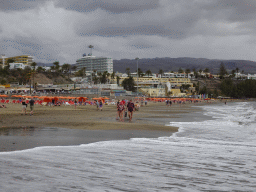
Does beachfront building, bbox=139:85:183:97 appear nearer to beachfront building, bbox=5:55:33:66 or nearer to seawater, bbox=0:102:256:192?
beachfront building, bbox=5:55:33:66

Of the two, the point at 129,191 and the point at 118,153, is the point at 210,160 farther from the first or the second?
the point at 129,191

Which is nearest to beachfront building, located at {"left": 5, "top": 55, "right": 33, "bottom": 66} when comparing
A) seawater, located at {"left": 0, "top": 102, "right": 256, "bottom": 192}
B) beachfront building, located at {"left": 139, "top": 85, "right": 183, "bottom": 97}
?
beachfront building, located at {"left": 139, "top": 85, "right": 183, "bottom": 97}

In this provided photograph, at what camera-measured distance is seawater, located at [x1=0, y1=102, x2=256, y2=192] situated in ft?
15.9

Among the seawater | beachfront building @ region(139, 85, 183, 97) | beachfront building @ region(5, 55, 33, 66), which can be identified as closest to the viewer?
the seawater

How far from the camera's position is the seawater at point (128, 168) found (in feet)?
15.9

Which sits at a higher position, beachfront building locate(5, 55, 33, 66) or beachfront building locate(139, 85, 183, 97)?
beachfront building locate(5, 55, 33, 66)

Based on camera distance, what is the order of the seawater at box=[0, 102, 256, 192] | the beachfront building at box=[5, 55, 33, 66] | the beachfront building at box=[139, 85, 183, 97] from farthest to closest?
the beachfront building at box=[5, 55, 33, 66]
the beachfront building at box=[139, 85, 183, 97]
the seawater at box=[0, 102, 256, 192]

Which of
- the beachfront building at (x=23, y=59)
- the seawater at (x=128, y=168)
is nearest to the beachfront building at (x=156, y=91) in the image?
the beachfront building at (x=23, y=59)

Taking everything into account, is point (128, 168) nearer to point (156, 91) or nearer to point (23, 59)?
point (156, 91)

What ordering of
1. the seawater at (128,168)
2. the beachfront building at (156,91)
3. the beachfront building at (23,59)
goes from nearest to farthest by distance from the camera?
the seawater at (128,168) → the beachfront building at (156,91) → the beachfront building at (23,59)

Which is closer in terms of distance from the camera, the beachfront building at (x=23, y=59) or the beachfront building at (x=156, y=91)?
the beachfront building at (x=156, y=91)

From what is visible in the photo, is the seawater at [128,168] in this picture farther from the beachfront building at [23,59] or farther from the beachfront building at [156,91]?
the beachfront building at [23,59]

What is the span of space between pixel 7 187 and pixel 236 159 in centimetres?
577

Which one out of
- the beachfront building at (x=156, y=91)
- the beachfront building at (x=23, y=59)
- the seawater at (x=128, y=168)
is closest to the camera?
the seawater at (x=128, y=168)
